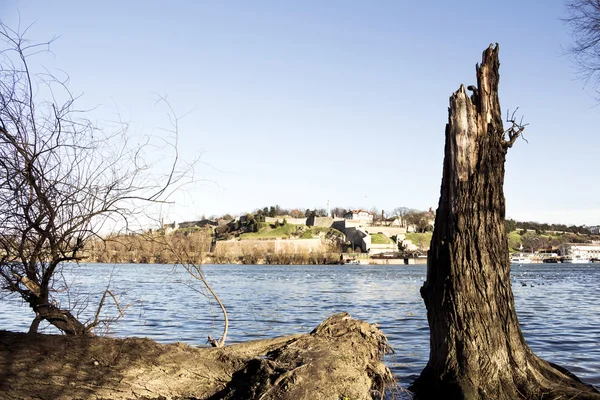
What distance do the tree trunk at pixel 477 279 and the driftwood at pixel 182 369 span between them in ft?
3.03

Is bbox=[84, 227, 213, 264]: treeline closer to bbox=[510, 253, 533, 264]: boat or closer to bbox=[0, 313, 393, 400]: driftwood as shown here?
bbox=[0, 313, 393, 400]: driftwood

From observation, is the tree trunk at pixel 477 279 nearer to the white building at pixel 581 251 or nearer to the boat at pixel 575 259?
the boat at pixel 575 259

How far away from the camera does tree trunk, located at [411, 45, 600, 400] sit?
7359mm

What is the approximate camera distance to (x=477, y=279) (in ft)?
24.7

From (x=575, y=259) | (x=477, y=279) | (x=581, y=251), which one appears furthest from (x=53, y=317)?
(x=581, y=251)

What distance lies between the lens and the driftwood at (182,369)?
611cm

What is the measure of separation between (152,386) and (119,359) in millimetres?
545

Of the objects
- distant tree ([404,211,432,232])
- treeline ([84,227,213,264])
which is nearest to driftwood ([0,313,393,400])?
treeline ([84,227,213,264])

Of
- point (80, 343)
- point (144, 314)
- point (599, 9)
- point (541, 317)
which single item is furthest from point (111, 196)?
point (541, 317)

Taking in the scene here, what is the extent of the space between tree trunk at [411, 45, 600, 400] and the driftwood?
925 mm

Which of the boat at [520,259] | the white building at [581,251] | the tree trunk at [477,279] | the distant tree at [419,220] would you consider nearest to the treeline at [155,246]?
the tree trunk at [477,279]

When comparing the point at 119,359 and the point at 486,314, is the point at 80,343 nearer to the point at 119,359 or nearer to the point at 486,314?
the point at 119,359

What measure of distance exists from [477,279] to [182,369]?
364 cm

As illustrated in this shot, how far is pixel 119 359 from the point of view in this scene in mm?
6703
